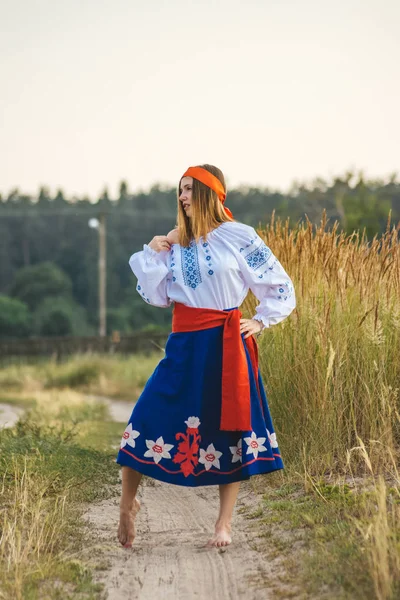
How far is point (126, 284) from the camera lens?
5362cm

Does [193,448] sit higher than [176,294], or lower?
lower

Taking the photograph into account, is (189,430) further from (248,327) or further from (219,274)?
(219,274)

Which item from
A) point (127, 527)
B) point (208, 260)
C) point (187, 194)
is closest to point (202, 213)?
point (187, 194)

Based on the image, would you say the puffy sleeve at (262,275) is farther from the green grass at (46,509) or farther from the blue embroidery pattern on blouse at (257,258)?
the green grass at (46,509)

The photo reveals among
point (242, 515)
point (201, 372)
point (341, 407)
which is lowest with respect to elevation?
point (242, 515)

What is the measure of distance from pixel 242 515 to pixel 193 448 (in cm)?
95

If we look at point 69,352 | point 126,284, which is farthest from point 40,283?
point 69,352

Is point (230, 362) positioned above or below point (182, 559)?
above

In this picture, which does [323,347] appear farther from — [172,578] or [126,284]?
[126,284]

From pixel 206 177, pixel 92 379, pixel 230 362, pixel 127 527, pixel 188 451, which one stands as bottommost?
pixel 92 379

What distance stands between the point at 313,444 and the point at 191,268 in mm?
1531

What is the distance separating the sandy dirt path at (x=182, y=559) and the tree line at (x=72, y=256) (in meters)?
34.9

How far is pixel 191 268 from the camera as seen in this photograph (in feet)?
14.1

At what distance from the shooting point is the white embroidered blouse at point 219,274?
14.0 ft
